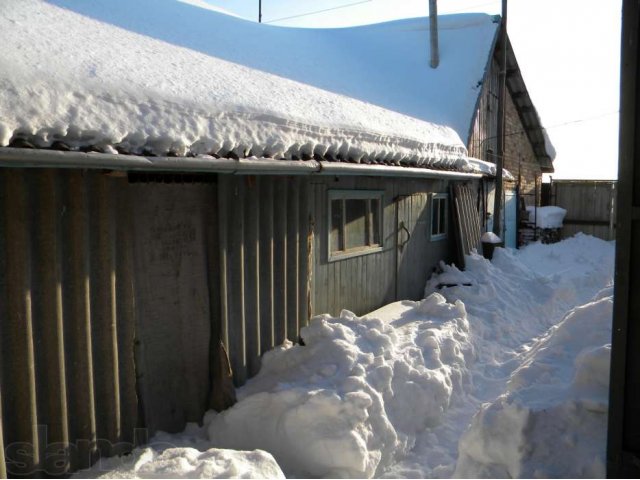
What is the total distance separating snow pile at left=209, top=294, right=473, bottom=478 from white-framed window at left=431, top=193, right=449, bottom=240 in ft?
11.7

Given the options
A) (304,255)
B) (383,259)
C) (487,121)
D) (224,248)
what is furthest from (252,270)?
(487,121)

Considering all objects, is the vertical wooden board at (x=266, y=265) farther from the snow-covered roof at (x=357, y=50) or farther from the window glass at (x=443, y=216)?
the window glass at (x=443, y=216)

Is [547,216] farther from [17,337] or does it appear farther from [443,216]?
[17,337]

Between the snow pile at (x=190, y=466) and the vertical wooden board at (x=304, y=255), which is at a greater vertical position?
the vertical wooden board at (x=304, y=255)

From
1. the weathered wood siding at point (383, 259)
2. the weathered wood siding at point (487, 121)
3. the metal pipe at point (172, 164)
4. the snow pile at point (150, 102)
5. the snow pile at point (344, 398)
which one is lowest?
the snow pile at point (344, 398)

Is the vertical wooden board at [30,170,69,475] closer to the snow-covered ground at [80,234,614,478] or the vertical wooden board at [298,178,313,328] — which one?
the snow-covered ground at [80,234,614,478]

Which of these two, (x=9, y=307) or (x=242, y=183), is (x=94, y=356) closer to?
(x=9, y=307)

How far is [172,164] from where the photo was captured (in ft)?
12.0

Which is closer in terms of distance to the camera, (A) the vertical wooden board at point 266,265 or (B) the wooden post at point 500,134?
(A) the vertical wooden board at point 266,265

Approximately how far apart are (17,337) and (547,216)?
52.9 feet

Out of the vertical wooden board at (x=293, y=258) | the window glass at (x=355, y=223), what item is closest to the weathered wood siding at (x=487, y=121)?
the window glass at (x=355, y=223)

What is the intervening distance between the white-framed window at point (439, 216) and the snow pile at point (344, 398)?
11.7 feet

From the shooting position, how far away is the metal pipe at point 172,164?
296 centimetres

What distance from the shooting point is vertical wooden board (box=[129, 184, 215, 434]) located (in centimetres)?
412
